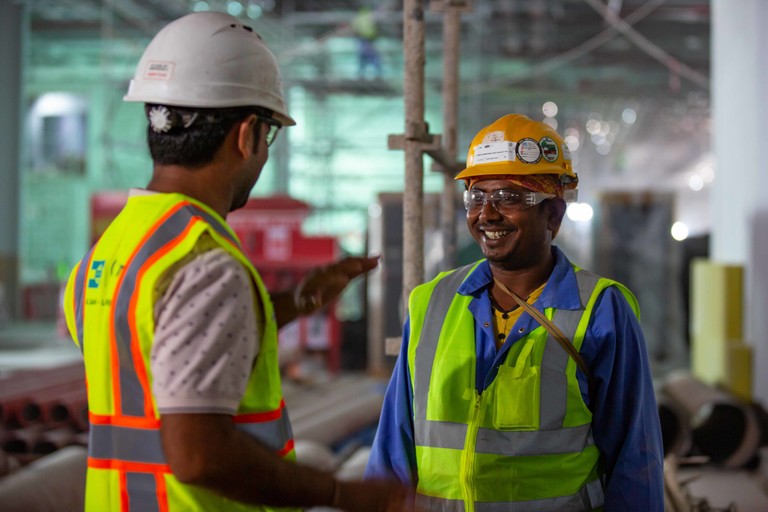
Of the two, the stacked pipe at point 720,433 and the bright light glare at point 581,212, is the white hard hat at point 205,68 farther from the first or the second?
the bright light glare at point 581,212

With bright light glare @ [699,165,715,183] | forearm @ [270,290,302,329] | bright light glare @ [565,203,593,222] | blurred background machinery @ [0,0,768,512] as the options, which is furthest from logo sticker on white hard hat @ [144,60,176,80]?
bright light glare @ [699,165,715,183]

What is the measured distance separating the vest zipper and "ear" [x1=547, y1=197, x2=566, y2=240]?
62 centimetres

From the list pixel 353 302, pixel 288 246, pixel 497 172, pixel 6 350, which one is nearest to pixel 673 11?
pixel 288 246

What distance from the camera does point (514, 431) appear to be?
2305 millimetres

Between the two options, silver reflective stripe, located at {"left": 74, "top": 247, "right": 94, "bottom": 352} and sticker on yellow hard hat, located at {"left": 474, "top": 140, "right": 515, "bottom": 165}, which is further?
sticker on yellow hard hat, located at {"left": 474, "top": 140, "right": 515, "bottom": 165}

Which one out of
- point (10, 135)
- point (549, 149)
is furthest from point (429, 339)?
point (10, 135)

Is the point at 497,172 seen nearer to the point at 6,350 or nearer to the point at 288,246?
the point at 288,246

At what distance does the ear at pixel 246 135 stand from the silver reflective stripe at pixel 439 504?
1.12 metres

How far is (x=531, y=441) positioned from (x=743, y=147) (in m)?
6.72

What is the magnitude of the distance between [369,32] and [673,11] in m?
5.60

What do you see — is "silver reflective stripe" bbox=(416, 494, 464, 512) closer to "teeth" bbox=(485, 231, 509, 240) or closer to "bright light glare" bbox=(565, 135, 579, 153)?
"teeth" bbox=(485, 231, 509, 240)

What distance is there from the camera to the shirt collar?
2391 mm

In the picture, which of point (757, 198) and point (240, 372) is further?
point (757, 198)

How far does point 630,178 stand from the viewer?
20609mm
